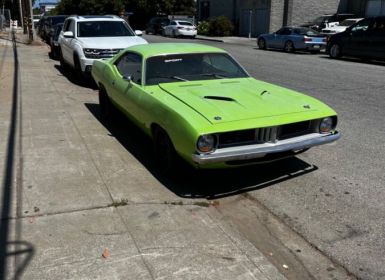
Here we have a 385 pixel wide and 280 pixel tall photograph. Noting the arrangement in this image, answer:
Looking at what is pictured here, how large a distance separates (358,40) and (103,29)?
34.8 feet

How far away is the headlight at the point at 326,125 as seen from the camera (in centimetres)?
508

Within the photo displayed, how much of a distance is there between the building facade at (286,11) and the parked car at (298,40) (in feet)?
40.7

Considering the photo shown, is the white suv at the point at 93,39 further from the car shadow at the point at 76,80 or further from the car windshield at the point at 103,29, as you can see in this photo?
the car shadow at the point at 76,80

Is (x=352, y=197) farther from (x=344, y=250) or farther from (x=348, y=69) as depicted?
(x=348, y=69)

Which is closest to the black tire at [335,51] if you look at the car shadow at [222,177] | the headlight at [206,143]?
the car shadow at [222,177]

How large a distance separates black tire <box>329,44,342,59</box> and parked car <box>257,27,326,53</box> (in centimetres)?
215

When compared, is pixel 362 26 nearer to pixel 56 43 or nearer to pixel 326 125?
pixel 56 43

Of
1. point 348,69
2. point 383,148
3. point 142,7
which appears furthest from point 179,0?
point 383,148

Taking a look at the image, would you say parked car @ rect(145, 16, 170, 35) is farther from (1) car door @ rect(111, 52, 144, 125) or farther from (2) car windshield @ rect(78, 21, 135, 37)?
(1) car door @ rect(111, 52, 144, 125)

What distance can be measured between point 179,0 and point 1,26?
2517cm

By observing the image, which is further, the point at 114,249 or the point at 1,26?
the point at 1,26

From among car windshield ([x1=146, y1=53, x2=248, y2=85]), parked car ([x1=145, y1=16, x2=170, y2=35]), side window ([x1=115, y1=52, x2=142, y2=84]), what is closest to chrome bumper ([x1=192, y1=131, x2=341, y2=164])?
car windshield ([x1=146, y1=53, x2=248, y2=85])

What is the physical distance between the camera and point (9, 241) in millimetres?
3707

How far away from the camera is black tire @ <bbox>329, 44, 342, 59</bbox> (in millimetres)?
18828
